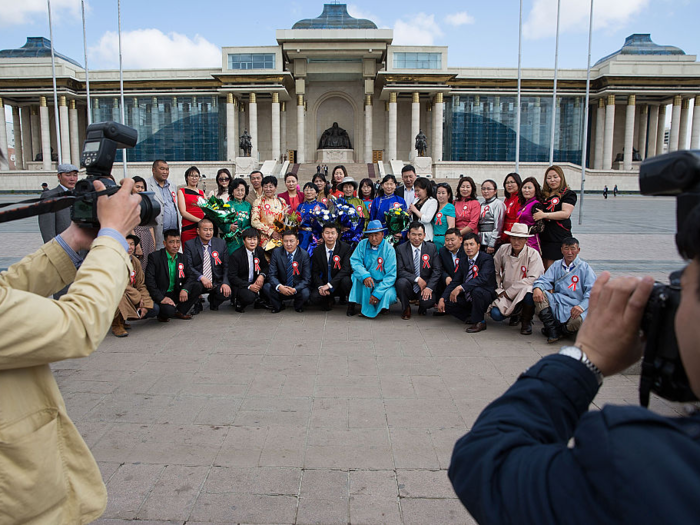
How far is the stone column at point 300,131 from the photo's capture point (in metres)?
36.5

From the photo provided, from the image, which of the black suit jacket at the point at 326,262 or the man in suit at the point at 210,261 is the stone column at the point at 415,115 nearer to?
the black suit jacket at the point at 326,262

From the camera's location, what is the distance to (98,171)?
1.61 m

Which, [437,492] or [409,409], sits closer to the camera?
[437,492]

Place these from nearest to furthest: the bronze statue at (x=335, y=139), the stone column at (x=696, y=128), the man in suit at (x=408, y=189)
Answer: the man in suit at (x=408, y=189)
the bronze statue at (x=335, y=139)
the stone column at (x=696, y=128)

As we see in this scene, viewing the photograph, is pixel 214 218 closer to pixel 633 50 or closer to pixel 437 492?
pixel 437 492

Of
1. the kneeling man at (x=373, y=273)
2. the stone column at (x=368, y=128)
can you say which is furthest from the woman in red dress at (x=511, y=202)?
the stone column at (x=368, y=128)

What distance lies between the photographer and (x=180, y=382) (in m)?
4.11

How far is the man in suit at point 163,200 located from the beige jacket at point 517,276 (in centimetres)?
414

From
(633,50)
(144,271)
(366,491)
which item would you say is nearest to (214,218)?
(144,271)

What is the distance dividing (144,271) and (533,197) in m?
4.90

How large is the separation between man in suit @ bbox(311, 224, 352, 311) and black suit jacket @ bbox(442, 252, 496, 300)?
53.2 inches

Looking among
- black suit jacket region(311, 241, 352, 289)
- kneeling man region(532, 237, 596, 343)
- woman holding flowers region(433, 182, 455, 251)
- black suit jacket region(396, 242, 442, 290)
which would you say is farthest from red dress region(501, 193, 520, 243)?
black suit jacket region(311, 241, 352, 289)

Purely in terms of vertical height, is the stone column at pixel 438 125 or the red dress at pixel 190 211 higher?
the stone column at pixel 438 125

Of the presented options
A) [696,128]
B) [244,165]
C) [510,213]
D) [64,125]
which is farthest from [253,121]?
[696,128]
